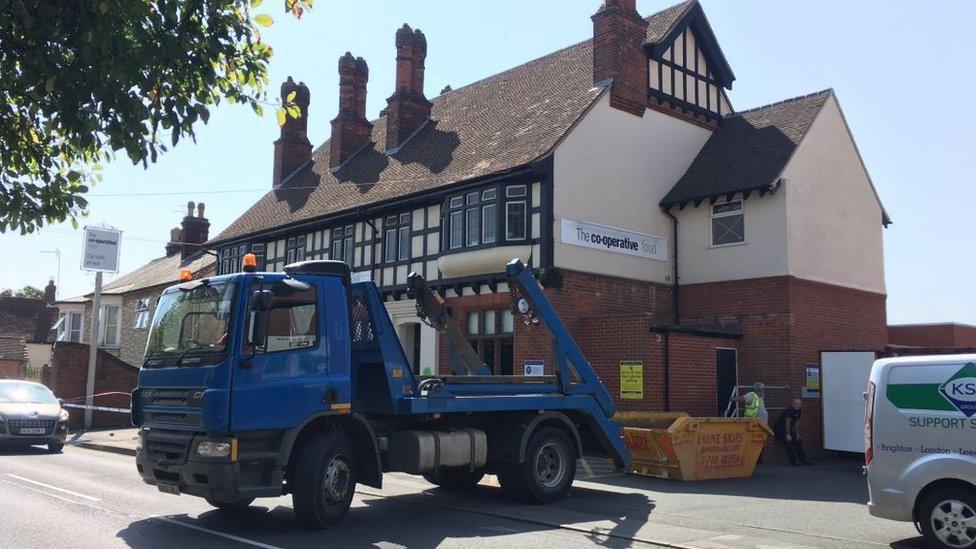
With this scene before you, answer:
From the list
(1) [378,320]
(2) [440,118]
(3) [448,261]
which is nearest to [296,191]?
(2) [440,118]

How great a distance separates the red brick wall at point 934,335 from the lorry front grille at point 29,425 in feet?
85.2

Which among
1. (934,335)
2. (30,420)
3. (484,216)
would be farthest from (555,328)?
(934,335)

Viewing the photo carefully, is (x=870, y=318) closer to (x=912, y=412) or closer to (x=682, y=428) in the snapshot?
(x=682, y=428)

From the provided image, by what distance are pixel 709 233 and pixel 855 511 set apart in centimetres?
1133

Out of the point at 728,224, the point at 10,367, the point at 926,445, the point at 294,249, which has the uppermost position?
the point at 294,249

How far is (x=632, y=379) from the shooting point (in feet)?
60.8

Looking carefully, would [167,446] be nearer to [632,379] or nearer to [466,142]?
[632,379]

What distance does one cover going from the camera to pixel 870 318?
23.2 m

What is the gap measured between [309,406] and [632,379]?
10.5 meters

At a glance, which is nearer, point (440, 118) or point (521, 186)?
point (521, 186)

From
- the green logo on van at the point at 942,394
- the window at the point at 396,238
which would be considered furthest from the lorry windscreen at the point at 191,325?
the window at the point at 396,238

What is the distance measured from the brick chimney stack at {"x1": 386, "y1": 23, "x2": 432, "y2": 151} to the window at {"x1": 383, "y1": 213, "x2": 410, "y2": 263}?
4.45m

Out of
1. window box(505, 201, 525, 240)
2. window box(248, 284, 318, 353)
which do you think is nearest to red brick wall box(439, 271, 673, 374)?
window box(505, 201, 525, 240)

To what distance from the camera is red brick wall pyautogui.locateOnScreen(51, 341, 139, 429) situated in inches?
1053
